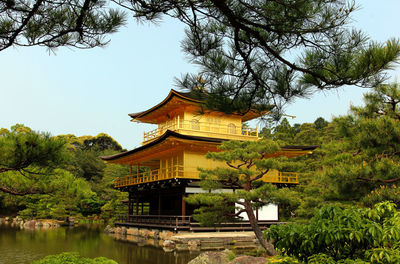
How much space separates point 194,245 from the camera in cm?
1173

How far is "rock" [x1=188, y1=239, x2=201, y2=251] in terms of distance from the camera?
11.6 m

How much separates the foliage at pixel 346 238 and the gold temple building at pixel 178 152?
34.1 feet

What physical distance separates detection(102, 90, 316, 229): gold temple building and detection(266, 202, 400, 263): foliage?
34.1ft

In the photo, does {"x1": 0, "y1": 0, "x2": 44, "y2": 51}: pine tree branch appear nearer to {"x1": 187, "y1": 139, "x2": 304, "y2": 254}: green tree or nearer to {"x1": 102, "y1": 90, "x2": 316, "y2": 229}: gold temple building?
{"x1": 187, "y1": 139, "x2": 304, "y2": 254}: green tree

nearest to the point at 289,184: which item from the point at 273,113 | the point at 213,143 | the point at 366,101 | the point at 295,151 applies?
the point at 295,151

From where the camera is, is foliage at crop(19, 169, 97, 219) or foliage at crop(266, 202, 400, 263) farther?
foliage at crop(19, 169, 97, 219)

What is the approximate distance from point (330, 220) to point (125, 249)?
1026cm

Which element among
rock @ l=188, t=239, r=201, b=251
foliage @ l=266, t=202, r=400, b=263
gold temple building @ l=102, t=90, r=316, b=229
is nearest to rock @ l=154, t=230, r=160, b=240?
gold temple building @ l=102, t=90, r=316, b=229

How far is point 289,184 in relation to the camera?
16250 mm

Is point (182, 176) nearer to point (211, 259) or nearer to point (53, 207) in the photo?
point (211, 259)

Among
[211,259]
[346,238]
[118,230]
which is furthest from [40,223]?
[346,238]

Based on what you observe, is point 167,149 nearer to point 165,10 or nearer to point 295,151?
point 295,151

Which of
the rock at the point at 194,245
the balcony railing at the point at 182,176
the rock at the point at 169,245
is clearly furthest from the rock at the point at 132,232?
the rock at the point at 194,245

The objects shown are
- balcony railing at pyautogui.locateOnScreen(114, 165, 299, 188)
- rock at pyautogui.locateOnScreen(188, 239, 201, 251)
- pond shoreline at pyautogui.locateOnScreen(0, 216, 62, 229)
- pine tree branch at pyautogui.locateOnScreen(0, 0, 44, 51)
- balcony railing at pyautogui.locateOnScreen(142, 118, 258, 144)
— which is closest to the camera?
pine tree branch at pyautogui.locateOnScreen(0, 0, 44, 51)
